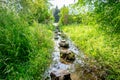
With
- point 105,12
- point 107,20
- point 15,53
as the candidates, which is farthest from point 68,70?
point 105,12

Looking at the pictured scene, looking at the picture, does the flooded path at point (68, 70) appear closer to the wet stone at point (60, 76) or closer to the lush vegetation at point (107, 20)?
the wet stone at point (60, 76)

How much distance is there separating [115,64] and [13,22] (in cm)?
477

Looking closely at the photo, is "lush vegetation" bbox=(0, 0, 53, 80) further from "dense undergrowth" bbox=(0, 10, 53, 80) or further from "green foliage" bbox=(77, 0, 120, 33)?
"green foliage" bbox=(77, 0, 120, 33)

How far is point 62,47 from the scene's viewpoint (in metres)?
11.7

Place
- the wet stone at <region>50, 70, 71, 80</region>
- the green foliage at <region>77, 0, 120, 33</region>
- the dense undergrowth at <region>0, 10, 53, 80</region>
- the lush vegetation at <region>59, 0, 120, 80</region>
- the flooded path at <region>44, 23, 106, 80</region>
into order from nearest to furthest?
the green foliage at <region>77, 0, 120, 33</region>
the lush vegetation at <region>59, 0, 120, 80</region>
the dense undergrowth at <region>0, 10, 53, 80</region>
the wet stone at <region>50, 70, 71, 80</region>
the flooded path at <region>44, 23, 106, 80</region>

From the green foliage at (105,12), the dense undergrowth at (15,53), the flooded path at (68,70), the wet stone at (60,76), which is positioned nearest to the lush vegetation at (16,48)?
the dense undergrowth at (15,53)

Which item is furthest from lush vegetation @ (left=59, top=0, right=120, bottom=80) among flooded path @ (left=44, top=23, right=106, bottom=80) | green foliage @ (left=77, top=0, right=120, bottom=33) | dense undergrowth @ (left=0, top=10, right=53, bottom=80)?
dense undergrowth @ (left=0, top=10, right=53, bottom=80)

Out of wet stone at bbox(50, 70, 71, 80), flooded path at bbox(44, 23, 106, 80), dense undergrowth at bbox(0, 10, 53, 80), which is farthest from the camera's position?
flooded path at bbox(44, 23, 106, 80)

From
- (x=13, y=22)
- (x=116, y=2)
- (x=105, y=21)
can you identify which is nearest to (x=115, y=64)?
(x=105, y=21)

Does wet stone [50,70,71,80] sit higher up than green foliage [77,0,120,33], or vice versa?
green foliage [77,0,120,33]

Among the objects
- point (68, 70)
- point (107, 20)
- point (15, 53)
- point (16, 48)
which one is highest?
→ point (107, 20)

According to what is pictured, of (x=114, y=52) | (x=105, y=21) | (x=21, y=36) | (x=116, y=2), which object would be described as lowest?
(x=114, y=52)

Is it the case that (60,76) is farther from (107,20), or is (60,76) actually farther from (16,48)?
(107,20)

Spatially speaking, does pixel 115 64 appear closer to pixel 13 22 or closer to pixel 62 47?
pixel 13 22
